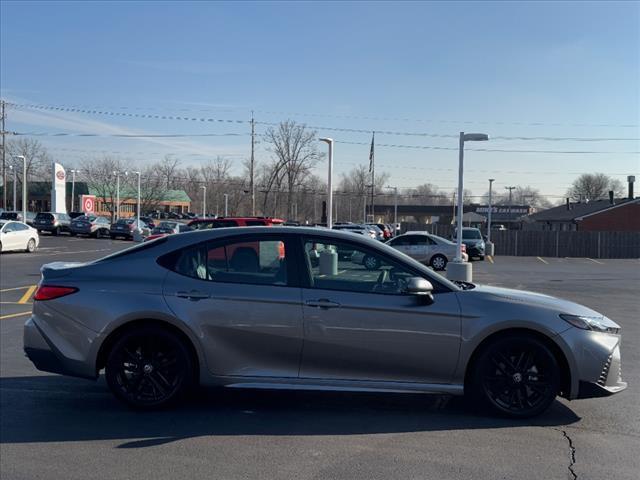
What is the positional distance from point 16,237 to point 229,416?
2632 cm

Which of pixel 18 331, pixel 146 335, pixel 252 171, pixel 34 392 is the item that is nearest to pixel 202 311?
pixel 146 335

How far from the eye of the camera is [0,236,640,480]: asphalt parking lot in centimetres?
435

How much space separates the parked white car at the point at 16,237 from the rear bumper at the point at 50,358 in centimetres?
2458

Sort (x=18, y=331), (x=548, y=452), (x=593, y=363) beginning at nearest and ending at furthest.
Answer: (x=548, y=452)
(x=593, y=363)
(x=18, y=331)

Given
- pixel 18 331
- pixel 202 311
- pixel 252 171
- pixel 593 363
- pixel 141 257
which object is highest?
pixel 252 171

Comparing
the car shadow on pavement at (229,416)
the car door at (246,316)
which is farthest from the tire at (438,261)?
the car door at (246,316)

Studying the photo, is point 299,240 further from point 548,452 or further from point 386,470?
point 548,452

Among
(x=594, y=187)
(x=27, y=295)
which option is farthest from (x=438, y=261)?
(x=594, y=187)

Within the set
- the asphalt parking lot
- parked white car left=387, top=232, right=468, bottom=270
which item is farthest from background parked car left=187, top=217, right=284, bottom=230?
the asphalt parking lot

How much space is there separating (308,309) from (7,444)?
252 cm

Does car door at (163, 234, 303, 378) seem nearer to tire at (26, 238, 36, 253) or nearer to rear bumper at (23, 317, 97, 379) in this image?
rear bumper at (23, 317, 97, 379)

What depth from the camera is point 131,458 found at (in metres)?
4.52

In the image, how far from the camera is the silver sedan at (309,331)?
5.30 meters

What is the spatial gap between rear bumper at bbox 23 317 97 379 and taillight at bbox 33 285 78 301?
269 millimetres
